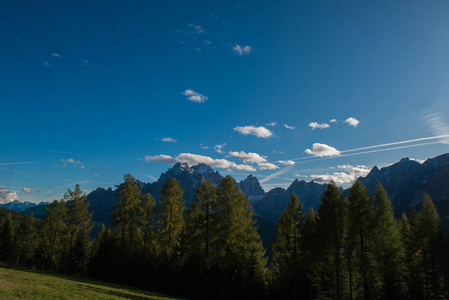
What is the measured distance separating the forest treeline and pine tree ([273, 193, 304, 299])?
0.40 feet

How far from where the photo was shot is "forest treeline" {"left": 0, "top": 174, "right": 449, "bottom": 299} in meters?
26.0

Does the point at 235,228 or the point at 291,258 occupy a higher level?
the point at 235,228

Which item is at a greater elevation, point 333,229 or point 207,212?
point 207,212

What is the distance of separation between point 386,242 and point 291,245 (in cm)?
1033

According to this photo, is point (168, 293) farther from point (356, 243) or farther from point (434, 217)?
point (434, 217)

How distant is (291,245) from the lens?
29828mm

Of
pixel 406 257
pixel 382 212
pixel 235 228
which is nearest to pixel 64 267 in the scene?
pixel 235 228

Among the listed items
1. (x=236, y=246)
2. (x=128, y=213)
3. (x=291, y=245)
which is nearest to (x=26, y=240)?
(x=128, y=213)

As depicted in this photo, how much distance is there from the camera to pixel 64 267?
4481cm

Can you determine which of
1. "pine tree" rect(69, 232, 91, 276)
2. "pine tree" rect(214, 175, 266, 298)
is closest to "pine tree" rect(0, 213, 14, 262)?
"pine tree" rect(69, 232, 91, 276)

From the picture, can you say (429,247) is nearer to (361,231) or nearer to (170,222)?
(361,231)

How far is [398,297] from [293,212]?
19154mm

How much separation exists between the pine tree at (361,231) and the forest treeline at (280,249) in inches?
3.9

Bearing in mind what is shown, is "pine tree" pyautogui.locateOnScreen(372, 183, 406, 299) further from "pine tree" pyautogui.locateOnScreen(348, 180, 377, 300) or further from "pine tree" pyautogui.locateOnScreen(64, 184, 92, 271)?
"pine tree" pyautogui.locateOnScreen(64, 184, 92, 271)
